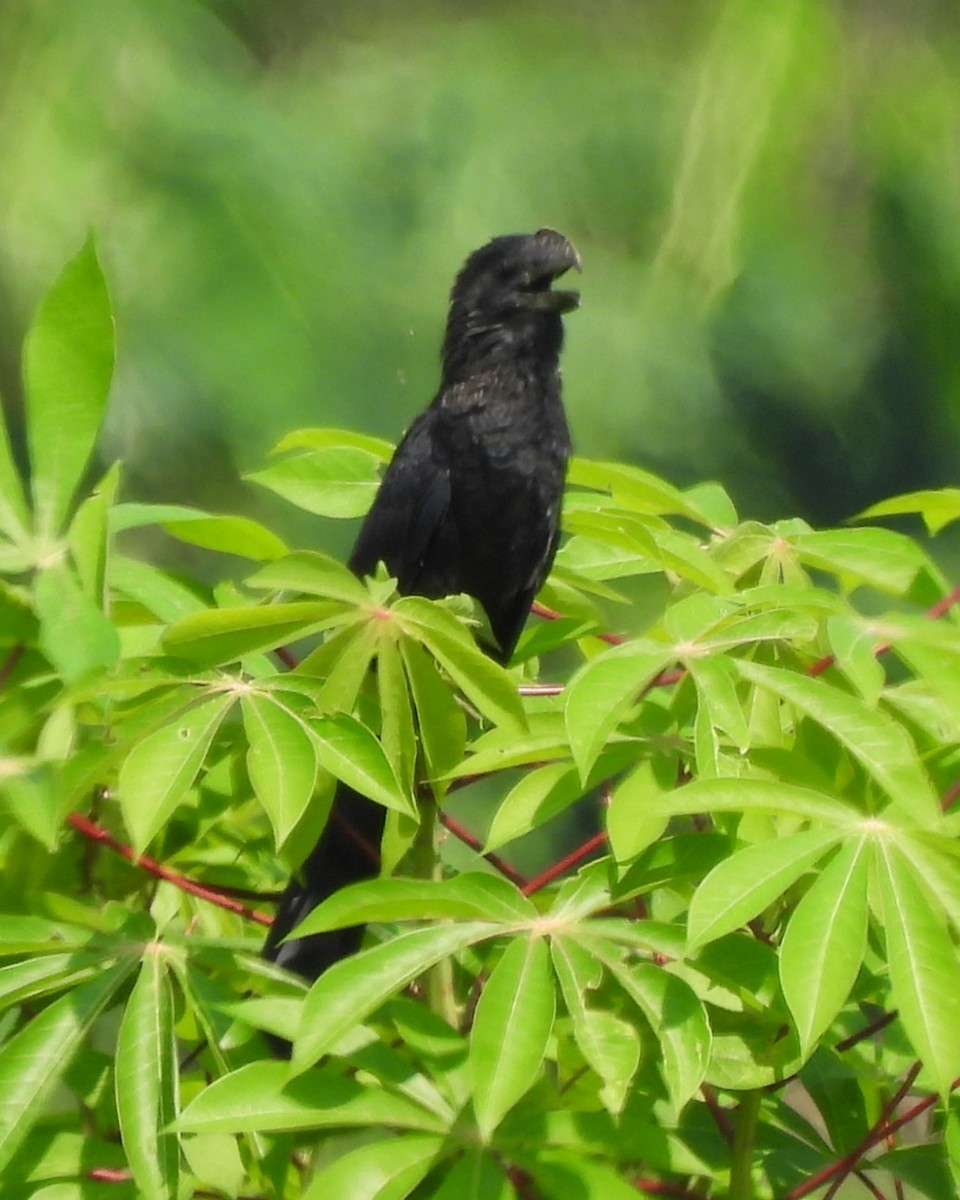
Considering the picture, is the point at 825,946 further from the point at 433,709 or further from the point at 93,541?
the point at 93,541

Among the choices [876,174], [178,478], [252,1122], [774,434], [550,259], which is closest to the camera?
[252,1122]

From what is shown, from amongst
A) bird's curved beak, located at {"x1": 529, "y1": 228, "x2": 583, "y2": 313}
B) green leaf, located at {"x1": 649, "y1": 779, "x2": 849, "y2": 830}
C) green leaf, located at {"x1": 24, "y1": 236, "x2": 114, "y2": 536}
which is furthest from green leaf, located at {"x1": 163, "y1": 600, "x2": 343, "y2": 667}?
bird's curved beak, located at {"x1": 529, "y1": 228, "x2": 583, "y2": 313}

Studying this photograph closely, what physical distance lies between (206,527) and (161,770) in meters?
0.25

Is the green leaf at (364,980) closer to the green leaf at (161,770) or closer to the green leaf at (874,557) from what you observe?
the green leaf at (161,770)

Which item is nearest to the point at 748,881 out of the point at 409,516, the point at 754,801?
the point at 754,801

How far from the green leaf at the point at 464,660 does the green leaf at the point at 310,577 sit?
3 centimetres

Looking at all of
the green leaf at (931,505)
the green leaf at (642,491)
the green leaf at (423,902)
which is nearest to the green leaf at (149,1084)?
the green leaf at (423,902)

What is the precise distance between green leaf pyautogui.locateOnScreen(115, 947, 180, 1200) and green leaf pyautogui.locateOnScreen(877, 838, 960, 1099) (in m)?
0.36

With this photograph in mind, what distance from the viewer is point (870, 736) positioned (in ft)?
2.42

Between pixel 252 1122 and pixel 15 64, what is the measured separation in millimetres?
2084

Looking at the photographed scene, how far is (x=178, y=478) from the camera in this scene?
2.02m

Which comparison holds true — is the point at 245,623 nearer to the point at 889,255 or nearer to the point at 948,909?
the point at 948,909

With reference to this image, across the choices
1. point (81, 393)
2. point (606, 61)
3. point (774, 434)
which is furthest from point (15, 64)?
point (81, 393)

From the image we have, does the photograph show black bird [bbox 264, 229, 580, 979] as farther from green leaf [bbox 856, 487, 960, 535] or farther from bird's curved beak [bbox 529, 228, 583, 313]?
green leaf [bbox 856, 487, 960, 535]
